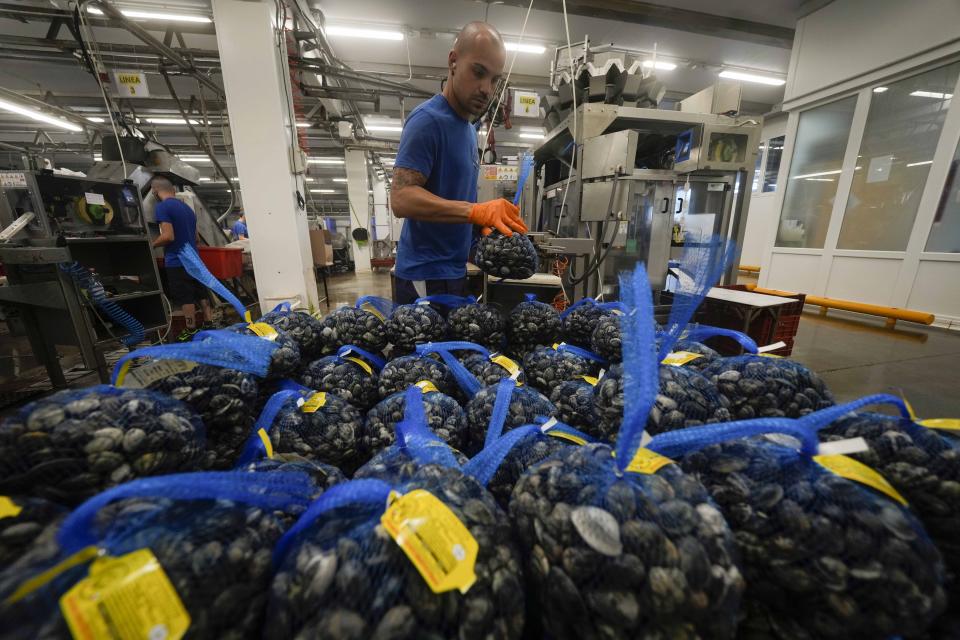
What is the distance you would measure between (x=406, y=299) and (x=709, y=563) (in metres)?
1.29

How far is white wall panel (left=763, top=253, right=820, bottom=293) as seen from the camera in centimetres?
449

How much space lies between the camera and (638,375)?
39 centimetres

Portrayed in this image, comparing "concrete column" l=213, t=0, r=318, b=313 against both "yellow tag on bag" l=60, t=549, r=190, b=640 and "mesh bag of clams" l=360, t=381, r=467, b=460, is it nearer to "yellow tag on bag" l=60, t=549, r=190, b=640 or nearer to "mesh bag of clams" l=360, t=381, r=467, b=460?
"mesh bag of clams" l=360, t=381, r=467, b=460

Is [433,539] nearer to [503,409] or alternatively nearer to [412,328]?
[503,409]

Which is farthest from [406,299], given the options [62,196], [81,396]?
[62,196]

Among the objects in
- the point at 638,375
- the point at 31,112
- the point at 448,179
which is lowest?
the point at 638,375

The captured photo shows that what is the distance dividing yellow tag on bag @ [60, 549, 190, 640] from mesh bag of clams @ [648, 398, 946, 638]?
50cm

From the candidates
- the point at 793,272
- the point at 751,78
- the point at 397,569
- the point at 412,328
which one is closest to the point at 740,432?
the point at 397,569

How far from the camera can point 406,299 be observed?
1.46 m

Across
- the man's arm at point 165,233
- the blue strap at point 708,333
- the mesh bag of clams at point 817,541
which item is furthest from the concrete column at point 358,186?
the mesh bag of clams at point 817,541

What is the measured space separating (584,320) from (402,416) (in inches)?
25.1

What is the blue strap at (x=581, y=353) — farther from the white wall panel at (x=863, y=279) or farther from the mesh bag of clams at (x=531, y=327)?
the white wall panel at (x=863, y=279)

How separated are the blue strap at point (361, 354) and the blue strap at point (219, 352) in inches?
8.4

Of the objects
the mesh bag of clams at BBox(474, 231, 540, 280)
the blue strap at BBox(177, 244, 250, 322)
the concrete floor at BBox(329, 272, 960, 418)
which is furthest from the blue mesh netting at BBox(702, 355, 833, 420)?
the blue strap at BBox(177, 244, 250, 322)
